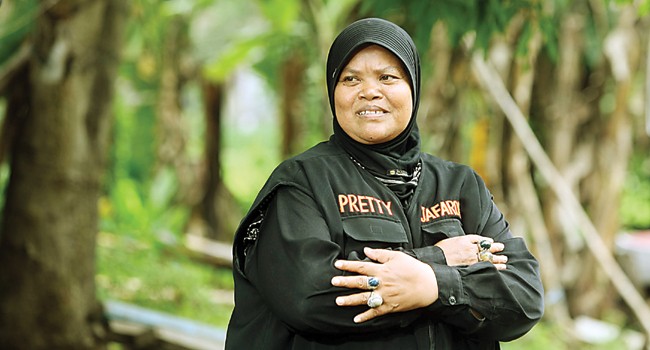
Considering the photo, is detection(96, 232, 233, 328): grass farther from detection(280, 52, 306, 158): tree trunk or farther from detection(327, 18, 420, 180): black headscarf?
detection(327, 18, 420, 180): black headscarf

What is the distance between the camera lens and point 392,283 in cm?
181

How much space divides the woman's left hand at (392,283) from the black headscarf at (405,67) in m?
0.26

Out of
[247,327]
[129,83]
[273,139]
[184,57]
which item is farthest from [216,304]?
[273,139]

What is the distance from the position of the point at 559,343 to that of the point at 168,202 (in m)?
5.95

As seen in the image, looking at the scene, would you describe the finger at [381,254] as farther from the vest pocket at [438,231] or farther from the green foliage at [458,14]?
the green foliage at [458,14]

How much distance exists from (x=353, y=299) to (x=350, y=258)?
0.36ft

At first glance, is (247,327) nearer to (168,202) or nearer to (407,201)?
(407,201)

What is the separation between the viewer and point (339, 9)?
823cm

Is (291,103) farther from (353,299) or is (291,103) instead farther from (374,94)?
(353,299)

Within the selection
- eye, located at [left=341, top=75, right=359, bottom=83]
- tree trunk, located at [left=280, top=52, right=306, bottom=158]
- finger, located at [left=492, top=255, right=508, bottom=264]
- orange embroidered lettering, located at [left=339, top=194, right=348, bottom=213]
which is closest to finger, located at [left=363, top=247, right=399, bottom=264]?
orange embroidered lettering, located at [left=339, top=194, right=348, bottom=213]

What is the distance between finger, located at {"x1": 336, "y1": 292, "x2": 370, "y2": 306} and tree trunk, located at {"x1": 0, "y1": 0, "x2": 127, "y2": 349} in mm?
3447

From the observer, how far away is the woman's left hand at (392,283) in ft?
5.93

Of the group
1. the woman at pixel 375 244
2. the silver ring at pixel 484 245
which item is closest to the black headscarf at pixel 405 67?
the woman at pixel 375 244

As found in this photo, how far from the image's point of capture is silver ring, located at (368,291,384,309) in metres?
1.81
